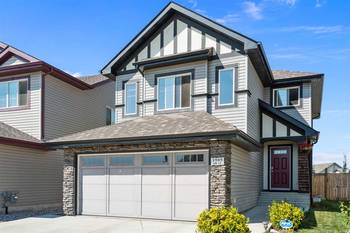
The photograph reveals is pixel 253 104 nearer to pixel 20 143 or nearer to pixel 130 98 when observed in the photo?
pixel 130 98

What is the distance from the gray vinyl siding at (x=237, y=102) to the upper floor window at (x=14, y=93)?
31.4 ft

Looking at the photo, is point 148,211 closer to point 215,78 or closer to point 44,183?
point 215,78

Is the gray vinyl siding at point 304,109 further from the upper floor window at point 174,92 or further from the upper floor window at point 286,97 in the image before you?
the upper floor window at point 174,92

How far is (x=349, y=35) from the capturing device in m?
11.2

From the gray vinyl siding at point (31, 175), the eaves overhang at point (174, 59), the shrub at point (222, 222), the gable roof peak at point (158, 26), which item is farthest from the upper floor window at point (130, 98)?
the shrub at point (222, 222)

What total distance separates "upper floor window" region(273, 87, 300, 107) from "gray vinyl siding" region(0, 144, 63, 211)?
11.4 metres

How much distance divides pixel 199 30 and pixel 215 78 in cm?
226

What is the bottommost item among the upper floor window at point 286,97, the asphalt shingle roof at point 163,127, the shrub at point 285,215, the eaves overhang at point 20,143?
the shrub at point 285,215

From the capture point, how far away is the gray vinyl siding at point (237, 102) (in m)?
14.2

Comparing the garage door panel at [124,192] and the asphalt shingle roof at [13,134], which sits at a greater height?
the asphalt shingle roof at [13,134]

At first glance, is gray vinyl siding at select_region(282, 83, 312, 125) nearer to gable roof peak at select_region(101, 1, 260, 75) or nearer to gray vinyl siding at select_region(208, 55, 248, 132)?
gray vinyl siding at select_region(208, 55, 248, 132)

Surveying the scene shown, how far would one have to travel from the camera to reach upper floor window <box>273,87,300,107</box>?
715 inches

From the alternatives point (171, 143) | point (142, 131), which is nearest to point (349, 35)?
point (171, 143)

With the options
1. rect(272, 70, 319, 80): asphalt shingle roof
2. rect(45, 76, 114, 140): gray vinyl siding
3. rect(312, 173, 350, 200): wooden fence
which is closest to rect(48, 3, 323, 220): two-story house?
rect(272, 70, 319, 80): asphalt shingle roof
